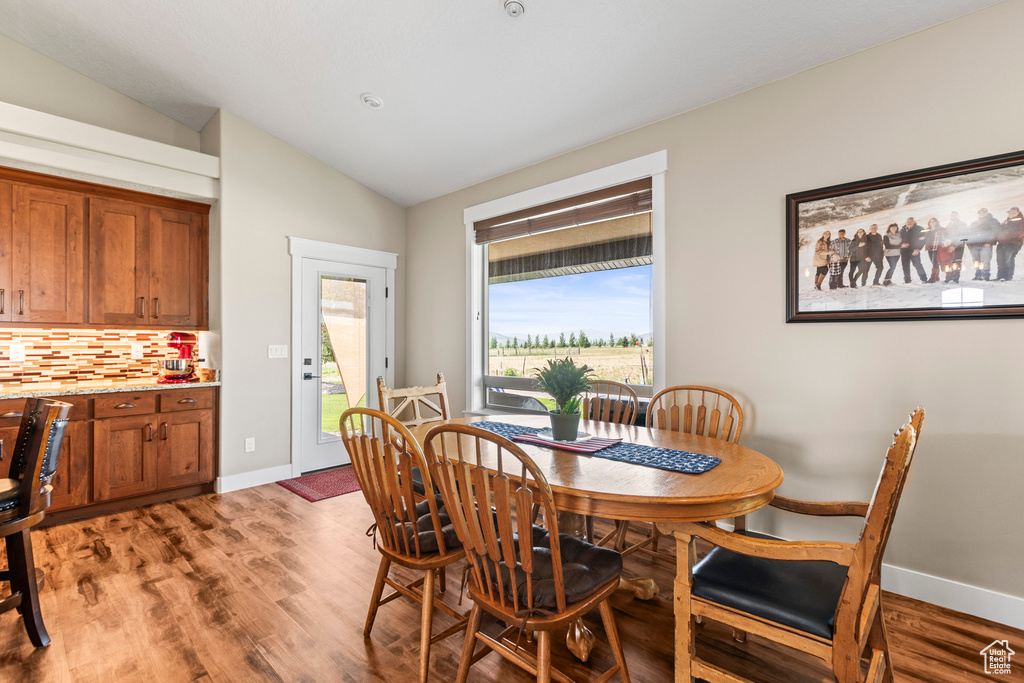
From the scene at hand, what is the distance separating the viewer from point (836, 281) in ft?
8.32

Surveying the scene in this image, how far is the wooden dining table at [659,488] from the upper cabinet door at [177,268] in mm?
3605

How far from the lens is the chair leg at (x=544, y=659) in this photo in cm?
143

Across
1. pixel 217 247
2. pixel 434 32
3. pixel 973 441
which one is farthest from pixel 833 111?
pixel 217 247

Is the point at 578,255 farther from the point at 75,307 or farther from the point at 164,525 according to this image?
the point at 75,307

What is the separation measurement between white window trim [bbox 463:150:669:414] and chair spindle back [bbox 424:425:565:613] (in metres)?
2.05

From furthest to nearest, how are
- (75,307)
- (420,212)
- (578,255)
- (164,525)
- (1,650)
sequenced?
(420,212) < (578,255) < (75,307) < (164,525) < (1,650)

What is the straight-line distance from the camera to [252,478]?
4.08 meters

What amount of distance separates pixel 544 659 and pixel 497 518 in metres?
0.49

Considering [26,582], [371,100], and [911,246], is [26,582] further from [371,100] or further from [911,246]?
[911,246]

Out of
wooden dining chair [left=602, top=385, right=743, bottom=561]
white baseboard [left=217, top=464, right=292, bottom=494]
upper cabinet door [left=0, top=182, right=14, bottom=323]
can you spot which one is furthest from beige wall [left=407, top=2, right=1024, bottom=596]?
upper cabinet door [left=0, top=182, right=14, bottom=323]

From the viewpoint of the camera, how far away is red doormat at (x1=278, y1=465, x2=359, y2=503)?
152 inches

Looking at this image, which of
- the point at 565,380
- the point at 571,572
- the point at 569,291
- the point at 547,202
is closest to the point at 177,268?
the point at 547,202

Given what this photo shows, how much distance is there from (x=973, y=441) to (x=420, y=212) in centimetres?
467

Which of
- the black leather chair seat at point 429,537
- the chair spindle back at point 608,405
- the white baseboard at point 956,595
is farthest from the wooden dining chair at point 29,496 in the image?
the white baseboard at point 956,595
